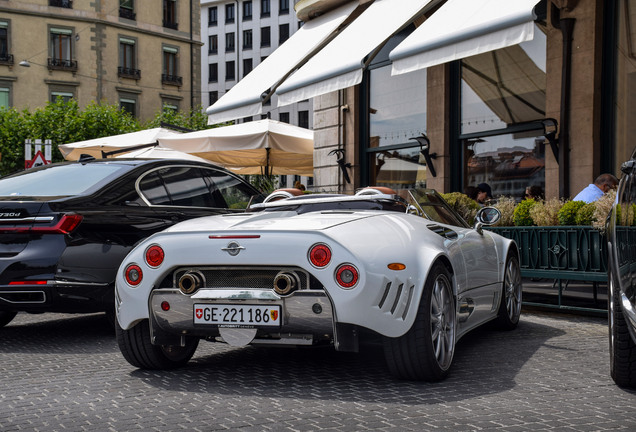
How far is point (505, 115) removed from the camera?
13508mm

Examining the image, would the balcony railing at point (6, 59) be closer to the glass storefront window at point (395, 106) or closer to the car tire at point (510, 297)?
the glass storefront window at point (395, 106)

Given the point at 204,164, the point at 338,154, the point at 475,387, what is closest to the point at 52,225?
the point at 204,164

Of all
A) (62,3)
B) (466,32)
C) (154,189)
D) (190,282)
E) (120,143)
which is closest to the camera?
(190,282)

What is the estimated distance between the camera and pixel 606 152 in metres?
11.9

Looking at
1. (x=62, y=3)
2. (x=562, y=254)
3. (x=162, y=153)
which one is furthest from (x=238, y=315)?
(x=62, y=3)

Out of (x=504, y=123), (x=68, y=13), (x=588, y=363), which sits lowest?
(x=588, y=363)

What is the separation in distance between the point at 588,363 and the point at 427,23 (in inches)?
240

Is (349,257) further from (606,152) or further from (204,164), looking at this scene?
(606,152)

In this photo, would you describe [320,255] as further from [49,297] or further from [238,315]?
[49,297]

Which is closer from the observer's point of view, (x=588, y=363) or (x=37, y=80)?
(x=588, y=363)

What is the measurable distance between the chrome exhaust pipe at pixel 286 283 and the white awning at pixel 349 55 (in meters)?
6.54

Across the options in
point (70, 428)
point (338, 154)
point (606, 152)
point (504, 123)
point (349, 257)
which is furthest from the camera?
point (338, 154)

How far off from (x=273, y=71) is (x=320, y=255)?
10128 mm

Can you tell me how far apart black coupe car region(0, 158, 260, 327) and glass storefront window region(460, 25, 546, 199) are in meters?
6.91
